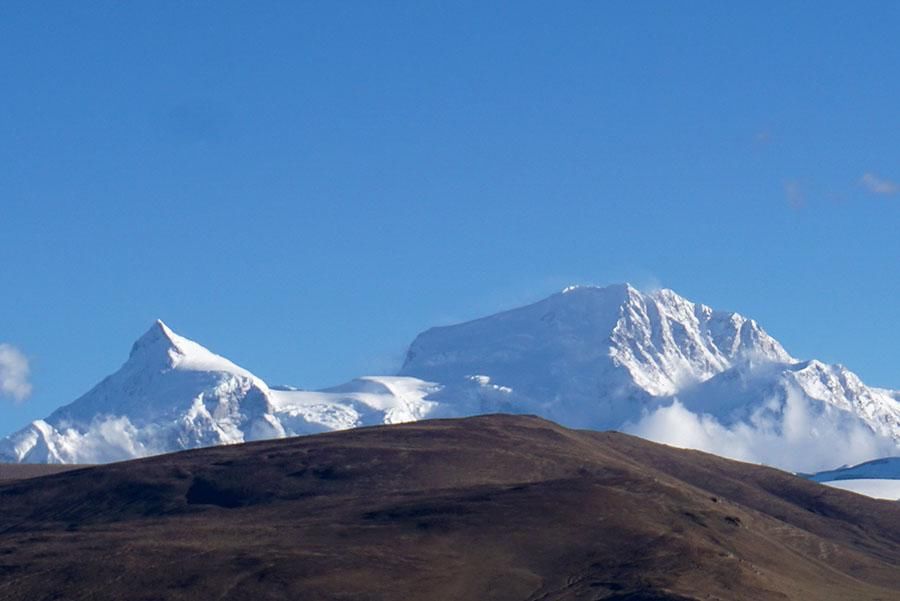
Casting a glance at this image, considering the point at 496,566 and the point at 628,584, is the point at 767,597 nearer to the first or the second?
the point at 628,584

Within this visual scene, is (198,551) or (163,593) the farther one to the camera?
(198,551)

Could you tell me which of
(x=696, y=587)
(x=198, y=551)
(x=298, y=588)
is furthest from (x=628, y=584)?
(x=198, y=551)

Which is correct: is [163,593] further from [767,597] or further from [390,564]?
[767,597]

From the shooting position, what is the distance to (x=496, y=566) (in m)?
197

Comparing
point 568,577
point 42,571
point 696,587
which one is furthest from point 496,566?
point 42,571

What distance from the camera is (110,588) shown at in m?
190

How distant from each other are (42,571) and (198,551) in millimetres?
15880

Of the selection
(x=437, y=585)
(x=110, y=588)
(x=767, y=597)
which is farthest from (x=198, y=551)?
(x=767, y=597)

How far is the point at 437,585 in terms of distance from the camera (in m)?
191

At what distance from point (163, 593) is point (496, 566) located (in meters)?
34.0

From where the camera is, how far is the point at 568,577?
194500 mm

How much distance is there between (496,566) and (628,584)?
1482cm

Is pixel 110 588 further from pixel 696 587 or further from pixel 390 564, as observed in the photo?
pixel 696 587

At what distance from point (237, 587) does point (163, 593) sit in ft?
23.4
